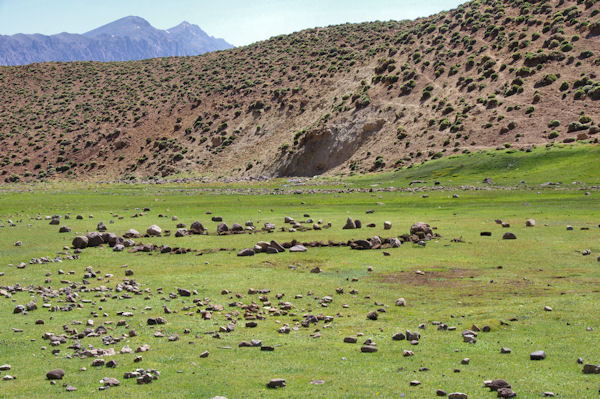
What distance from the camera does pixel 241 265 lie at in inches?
849

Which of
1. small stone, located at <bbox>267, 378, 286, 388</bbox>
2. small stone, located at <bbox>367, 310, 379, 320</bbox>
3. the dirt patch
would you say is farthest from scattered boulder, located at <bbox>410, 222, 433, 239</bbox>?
small stone, located at <bbox>267, 378, 286, 388</bbox>

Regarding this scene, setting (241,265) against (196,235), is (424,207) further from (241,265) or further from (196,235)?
(241,265)

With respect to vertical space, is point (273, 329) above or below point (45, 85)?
below

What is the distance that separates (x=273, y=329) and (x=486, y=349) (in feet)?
15.7

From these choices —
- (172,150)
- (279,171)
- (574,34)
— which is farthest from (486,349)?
(172,150)

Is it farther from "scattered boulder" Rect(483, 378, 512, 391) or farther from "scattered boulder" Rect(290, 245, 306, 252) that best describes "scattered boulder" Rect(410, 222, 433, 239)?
"scattered boulder" Rect(483, 378, 512, 391)

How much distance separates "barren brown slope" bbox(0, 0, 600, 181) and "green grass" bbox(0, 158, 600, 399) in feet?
167

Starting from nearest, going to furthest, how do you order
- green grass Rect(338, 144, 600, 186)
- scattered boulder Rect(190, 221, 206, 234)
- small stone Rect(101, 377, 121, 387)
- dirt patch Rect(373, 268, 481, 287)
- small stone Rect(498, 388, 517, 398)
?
small stone Rect(498, 388, 517, 398) → small stone Rect(101, 377, 121, 387) → dirt patch Rect(373, 268, 481, 287) → scattered boulder Rect(190, 221, 206, 234) → green grass Rect(338, 144, 600, 186)

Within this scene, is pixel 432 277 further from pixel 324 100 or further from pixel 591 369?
pixel 324 100

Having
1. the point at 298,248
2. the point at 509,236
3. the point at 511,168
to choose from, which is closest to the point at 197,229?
the point at 298,248

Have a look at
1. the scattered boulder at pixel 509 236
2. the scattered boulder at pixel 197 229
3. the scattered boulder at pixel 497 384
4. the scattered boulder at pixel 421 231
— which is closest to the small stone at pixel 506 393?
the scattered boulder at pixel 497 384

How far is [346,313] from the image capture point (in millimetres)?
15031

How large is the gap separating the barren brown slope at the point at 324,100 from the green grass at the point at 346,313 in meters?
51.0

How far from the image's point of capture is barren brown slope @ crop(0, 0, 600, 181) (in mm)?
82188
